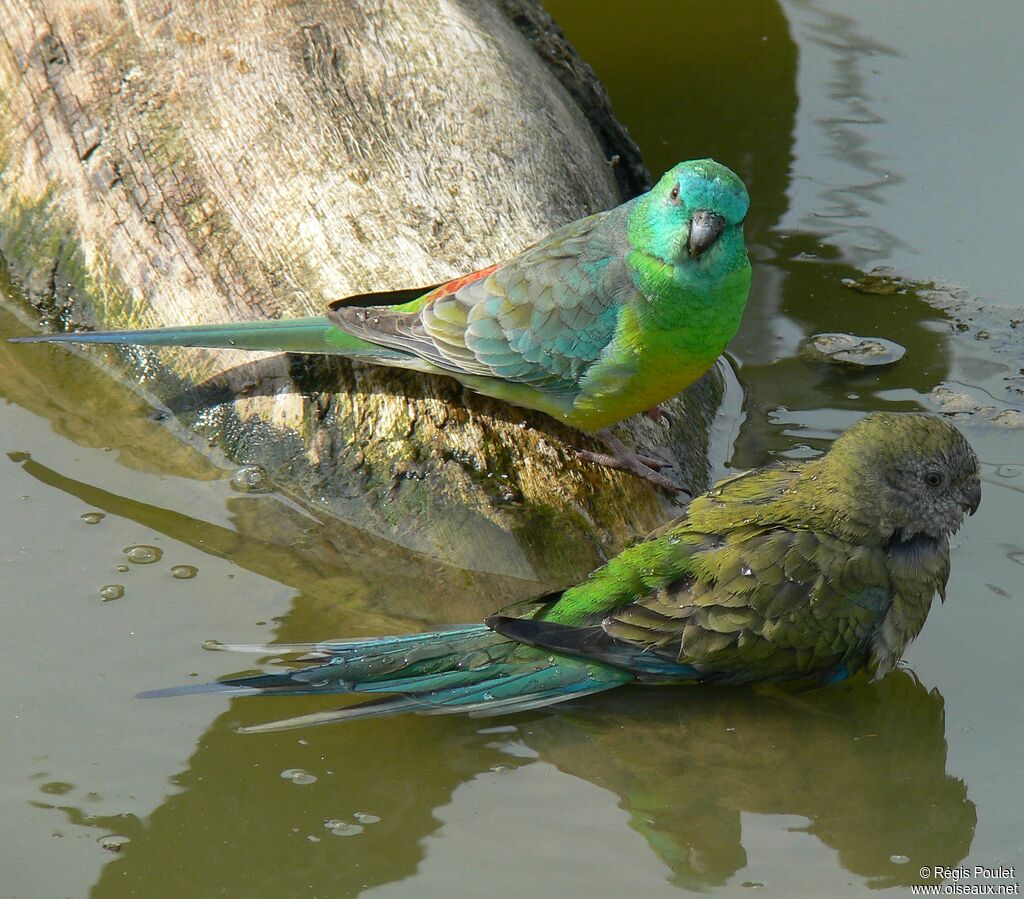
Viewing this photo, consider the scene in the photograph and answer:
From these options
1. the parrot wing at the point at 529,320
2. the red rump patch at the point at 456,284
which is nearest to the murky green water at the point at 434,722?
the parrot wing at the point at 529,320

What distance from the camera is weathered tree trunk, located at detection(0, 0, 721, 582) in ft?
13.3

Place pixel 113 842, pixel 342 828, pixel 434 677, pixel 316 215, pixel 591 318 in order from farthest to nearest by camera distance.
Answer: pixel 316 215
pixel 591 318
pixel 434 677
pixel 342 828
pixel 113 842

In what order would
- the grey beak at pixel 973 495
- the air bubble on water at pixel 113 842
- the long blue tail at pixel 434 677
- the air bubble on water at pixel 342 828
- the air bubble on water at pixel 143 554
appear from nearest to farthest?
the air bubble on water at pixel 113 842
the air bubble on water at pixel 342 828
the long blue tail at pixel 434 677
the grey beak at pixel 973 495
the air bubble on water at pixel 143 554

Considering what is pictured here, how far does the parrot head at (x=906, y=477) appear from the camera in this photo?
358 centimetres

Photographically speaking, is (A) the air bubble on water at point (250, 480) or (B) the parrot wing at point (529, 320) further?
(A) the air bubble on water at point (250, 480)

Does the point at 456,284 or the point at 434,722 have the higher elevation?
the point at 456,284

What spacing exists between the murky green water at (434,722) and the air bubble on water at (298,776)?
0.03 feet

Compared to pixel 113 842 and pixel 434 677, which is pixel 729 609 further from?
pixel 113 842

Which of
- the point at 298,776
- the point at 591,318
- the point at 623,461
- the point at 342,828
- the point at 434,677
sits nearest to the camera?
the point at 342,828

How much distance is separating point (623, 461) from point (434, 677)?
1143 millimetres

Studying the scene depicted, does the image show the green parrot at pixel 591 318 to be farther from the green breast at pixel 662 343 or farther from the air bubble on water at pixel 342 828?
the air bubble on water at pixel 342 828

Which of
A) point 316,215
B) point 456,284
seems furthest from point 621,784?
point 316,215

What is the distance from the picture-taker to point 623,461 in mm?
4121

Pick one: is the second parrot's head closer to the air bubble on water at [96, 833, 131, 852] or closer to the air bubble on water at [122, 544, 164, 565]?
the air bubble on water at [122, 544, 164, 565]
